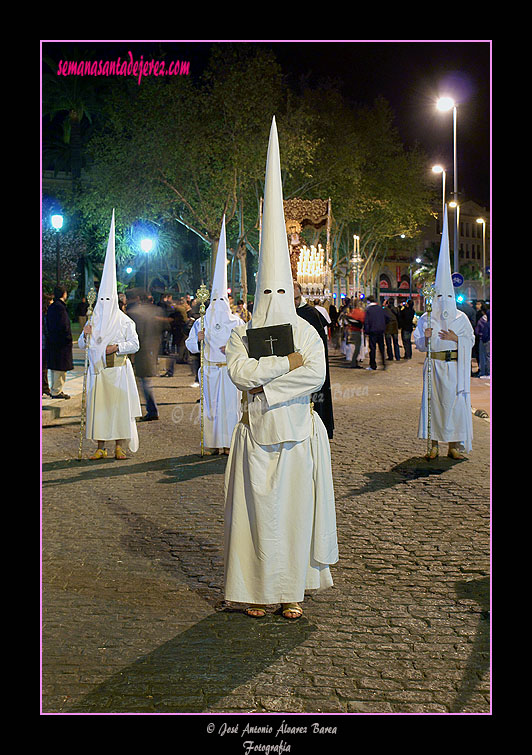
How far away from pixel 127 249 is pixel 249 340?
36.7m

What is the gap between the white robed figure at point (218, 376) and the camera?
1120 cm

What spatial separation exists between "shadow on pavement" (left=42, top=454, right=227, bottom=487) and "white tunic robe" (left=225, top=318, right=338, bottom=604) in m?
4.22

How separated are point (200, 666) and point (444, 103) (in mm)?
25580

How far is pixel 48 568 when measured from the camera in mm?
6199

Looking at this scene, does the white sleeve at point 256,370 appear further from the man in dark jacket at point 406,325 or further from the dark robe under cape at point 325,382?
the man in dark jacket at point 406,325

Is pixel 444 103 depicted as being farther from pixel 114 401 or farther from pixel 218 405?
pixel 114 401

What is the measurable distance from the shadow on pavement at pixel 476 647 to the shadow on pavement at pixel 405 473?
290 cm

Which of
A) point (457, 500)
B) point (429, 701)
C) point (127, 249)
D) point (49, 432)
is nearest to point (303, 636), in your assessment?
point (429, 701)

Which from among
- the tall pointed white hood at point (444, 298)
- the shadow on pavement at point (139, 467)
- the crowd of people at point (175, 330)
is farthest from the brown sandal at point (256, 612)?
the tall pointed white hood at point (444, 298)

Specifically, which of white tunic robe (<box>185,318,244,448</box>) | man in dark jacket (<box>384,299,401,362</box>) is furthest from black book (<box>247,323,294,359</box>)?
man in dark jacket (<box>384,299,401,362</box>)

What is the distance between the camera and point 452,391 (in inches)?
417

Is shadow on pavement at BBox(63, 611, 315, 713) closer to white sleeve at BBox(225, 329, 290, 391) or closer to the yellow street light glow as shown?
white sleeve at BBox(225, 329, 290, 391)

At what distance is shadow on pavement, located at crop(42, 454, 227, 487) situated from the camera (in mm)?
9624

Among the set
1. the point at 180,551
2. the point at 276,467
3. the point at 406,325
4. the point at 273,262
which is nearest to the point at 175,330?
the point at 406,325
